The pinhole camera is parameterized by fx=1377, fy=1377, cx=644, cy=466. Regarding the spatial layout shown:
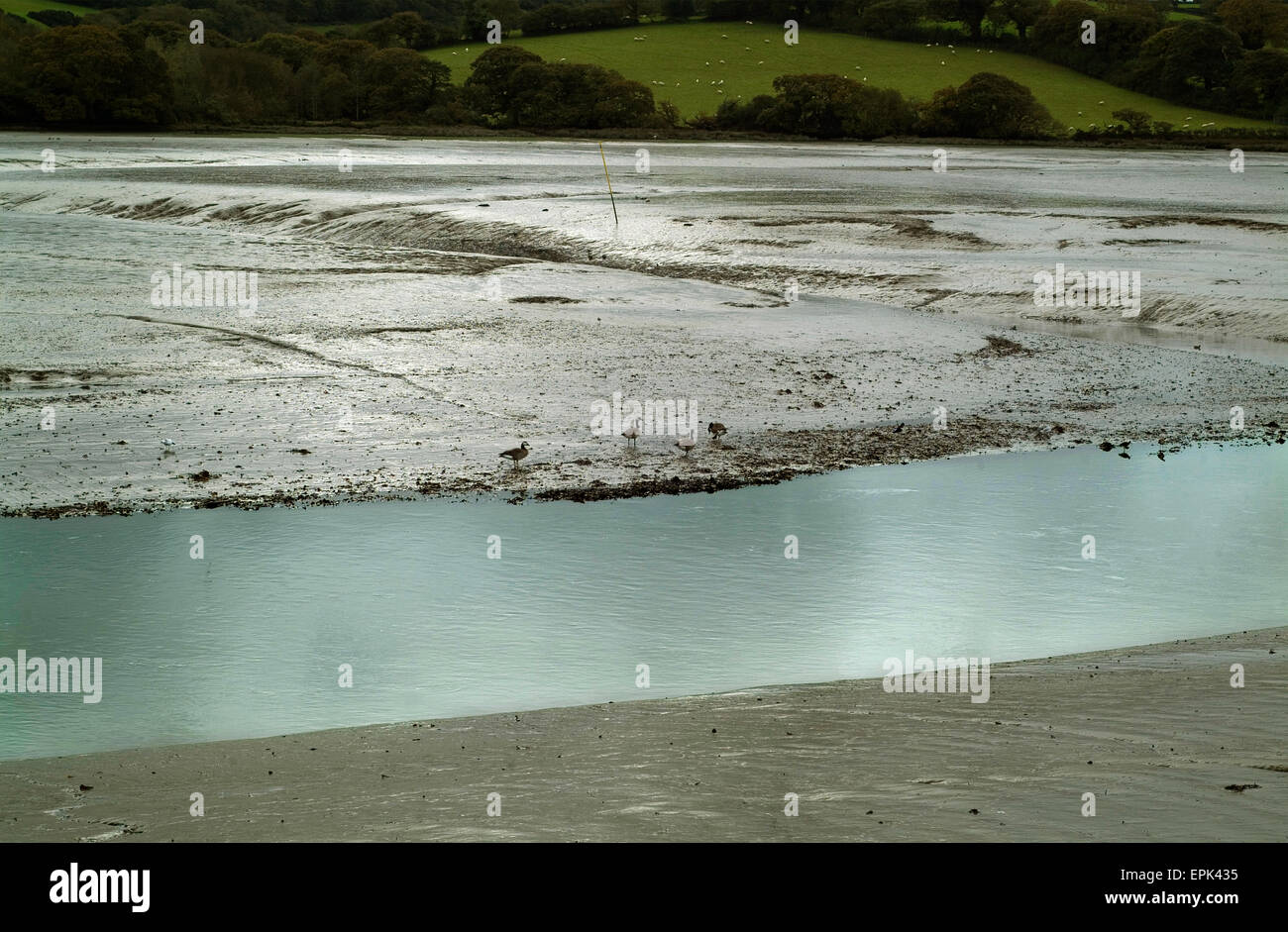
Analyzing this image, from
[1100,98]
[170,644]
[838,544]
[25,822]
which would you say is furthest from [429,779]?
[1100,98]

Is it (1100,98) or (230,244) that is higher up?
(1100,98)

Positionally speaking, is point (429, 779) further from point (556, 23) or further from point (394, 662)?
point (556, 23)

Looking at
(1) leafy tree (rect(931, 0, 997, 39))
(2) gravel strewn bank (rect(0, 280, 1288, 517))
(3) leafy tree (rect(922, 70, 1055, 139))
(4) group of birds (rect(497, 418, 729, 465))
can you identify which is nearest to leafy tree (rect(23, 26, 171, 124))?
(3) leafy tree (rect(922, 70, 1055, 139))

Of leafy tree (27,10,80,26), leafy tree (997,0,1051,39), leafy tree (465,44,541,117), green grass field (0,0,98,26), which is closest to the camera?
leafy tree (465,44,541,117)

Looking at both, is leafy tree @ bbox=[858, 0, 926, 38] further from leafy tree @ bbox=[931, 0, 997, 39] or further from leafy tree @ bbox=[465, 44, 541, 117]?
leafy tree @ bbox=[465, 44, 541, 117]

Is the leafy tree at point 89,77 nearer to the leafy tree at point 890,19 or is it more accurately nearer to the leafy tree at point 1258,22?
the leafy tree at point 890,19

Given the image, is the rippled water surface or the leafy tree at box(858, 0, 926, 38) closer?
the rippled water surface
